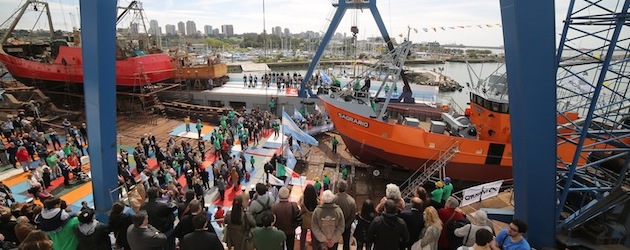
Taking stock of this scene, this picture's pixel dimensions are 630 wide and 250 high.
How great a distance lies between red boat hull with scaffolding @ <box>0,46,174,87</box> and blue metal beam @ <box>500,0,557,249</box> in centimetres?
1960

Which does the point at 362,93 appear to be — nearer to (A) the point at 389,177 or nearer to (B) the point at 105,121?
(A) the point at 389,177

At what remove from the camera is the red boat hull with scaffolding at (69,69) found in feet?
61.0

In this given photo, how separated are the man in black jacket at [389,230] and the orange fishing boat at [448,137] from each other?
26.4 ft

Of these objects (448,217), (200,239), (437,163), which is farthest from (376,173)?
(200,239)

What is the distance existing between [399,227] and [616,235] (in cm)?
446

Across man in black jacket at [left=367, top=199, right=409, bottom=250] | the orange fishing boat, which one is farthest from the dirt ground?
man in black jacket at [left=367, top=199, right=409, bottom=250]

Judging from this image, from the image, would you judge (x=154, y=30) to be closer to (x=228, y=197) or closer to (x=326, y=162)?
(x=326, y=162)

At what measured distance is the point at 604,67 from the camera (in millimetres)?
4578

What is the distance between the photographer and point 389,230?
11.2 ft

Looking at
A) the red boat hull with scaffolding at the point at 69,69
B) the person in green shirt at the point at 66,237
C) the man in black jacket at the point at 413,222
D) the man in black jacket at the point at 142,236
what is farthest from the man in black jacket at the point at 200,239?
the red boat hull with scaffolding at the point at 69,69

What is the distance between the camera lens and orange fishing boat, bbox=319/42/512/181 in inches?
414

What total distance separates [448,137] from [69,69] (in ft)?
70.5

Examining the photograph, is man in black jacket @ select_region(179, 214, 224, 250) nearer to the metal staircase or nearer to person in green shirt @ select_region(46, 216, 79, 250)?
person in green shirt @ select_region(46, 216, 79, 250)

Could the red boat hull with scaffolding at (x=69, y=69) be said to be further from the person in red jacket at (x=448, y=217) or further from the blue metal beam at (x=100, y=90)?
the person in red jacket at (x=448, y=217)
